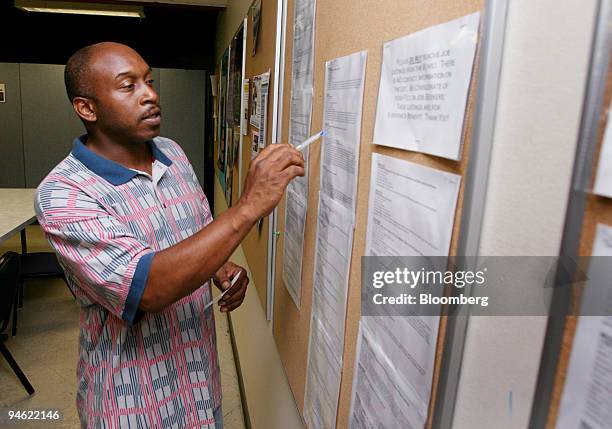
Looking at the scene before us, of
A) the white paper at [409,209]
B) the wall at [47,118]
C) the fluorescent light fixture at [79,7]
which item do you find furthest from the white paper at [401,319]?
the fluorescent light fixture at [79,7]

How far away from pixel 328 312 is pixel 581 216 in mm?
604

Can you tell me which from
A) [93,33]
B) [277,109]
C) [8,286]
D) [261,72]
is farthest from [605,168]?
[93,33]

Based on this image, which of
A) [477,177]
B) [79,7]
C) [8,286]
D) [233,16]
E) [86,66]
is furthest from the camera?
[79,7]

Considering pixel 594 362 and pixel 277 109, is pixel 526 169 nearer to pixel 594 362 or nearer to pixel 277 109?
pixel 594 362

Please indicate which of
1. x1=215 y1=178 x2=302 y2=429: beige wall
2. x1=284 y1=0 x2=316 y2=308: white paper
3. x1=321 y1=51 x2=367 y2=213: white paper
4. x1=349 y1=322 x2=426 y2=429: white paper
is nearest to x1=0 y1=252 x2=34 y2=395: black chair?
x1=215 y1=178 x2=302 y2=429: beige wall

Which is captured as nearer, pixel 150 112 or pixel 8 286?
pixel 150 112

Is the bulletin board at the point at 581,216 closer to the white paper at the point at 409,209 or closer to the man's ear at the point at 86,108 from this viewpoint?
the white paper at the point at 409,209

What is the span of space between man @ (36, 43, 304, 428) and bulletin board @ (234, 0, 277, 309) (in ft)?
1.11

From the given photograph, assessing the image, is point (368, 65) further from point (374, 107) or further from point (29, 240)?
point (29, 240)

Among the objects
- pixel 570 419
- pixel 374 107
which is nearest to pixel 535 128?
pixel 570 419

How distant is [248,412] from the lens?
7.18ft

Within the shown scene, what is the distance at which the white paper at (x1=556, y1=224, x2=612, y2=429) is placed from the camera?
0.30 meters

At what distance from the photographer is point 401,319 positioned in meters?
0.58

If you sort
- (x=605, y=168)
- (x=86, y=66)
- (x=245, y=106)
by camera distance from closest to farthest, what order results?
1. (x=605, y=168)
2. (x=86, y=66)
3. (x=245, y=106)
